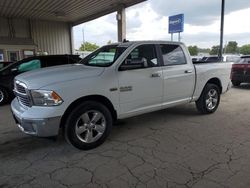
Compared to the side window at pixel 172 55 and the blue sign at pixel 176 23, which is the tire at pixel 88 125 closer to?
the side window at pixel 172 55

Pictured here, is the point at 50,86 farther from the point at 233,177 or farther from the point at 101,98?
the point at 233,177

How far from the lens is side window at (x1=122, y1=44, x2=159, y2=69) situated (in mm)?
4211

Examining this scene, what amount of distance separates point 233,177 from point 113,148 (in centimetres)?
188

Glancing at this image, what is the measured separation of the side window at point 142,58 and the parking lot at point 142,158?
138 centimetres

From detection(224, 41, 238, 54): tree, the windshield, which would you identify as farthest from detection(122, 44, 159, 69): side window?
detection(224, 41, 238, 54): tree

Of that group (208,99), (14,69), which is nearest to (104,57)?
(208,99)

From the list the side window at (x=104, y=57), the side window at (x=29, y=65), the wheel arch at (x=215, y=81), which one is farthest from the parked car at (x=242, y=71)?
the side window at (x=29, y=65)

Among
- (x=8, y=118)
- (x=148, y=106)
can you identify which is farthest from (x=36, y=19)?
(x=148, y=106)

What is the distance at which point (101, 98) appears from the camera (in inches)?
155

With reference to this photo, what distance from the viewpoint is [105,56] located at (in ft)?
15.3

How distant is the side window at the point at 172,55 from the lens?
4.85 meters

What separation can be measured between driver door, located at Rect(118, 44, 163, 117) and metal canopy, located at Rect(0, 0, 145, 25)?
8.03 metres

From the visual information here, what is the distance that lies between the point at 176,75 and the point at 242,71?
7.00 m

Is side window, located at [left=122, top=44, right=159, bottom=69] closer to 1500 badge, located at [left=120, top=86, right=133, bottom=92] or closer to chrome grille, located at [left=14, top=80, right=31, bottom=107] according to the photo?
1500 badge, located at [left=120, top=86, right=133, bottom=92]
